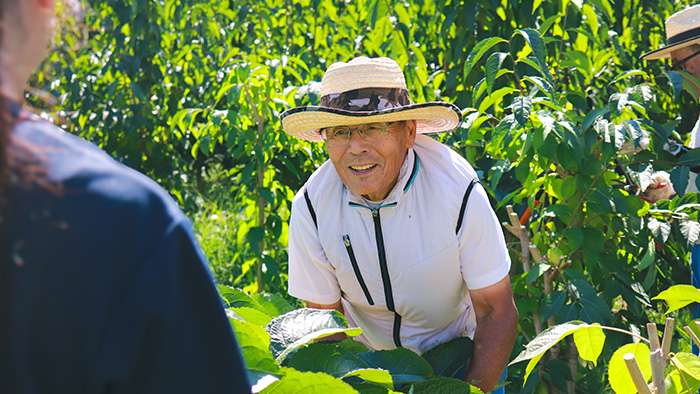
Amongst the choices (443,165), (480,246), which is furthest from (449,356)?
(443,165)

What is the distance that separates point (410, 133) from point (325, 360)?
941 mm

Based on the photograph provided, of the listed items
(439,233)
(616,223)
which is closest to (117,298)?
(439,233)

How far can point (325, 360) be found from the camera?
3.97ft

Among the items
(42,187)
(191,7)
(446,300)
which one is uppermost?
(191,7)

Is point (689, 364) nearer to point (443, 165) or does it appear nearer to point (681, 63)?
point (443, 165)

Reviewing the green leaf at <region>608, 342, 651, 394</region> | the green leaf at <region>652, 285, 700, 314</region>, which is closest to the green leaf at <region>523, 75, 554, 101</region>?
the green leaf at <region>652, 285, 700, 314</region>

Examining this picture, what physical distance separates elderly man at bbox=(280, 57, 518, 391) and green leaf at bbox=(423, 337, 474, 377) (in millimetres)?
113

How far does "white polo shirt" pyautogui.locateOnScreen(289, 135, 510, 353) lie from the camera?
6.02ft

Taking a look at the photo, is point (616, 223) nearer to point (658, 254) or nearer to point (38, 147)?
point (658, 254)

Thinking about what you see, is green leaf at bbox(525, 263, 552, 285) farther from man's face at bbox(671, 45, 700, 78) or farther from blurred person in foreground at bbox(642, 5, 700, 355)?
man's face at bbox(671, 45, 700, 78)

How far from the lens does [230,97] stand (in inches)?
111

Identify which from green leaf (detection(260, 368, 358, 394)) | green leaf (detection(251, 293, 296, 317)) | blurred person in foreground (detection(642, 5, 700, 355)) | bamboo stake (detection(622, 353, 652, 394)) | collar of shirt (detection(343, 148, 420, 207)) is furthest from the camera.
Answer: blurred person in foreground (detection(642, 5, 700, 355))

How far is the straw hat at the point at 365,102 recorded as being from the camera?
189 centimetres

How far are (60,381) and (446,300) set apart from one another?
149 cm
